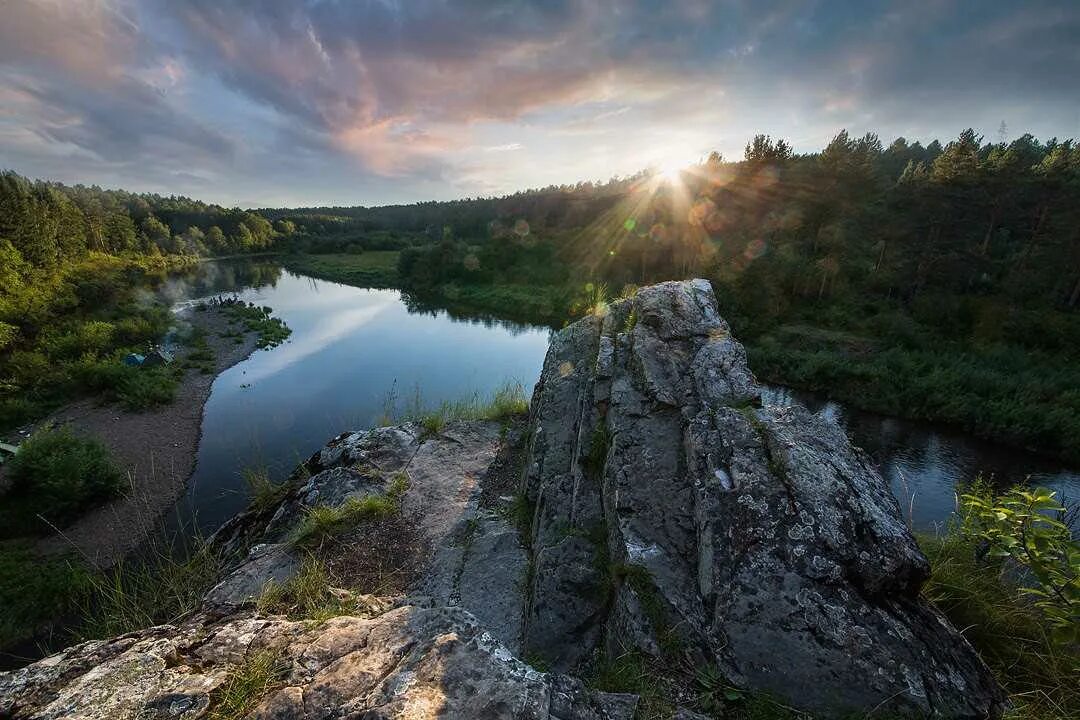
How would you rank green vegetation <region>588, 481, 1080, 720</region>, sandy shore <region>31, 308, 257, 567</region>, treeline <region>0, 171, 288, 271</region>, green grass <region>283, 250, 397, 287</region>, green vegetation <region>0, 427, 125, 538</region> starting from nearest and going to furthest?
→ green vegetation <region>588, 481, 1080, 720</region>, sandy shore <region>31, 308, 257, 567</region>, green vegetation <region>0, 427, 125, 538</region>, treeline <region>0, 171, 288, 271</region>, green grass <region>283, 250, 397, 287</region>

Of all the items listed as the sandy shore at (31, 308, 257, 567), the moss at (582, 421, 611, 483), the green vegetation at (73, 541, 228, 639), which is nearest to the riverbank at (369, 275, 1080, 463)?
the moss at (582, 421, 611, 483)

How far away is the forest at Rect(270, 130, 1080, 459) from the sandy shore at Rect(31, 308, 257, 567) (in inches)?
681

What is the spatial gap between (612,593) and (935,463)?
1850 cm

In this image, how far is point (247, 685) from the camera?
9.05ft

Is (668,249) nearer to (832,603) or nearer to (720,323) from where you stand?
(720,323)

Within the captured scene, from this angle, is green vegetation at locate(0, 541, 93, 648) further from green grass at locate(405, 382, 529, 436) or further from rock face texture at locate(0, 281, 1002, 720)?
green grass at locate(405, 382, 529, 436)

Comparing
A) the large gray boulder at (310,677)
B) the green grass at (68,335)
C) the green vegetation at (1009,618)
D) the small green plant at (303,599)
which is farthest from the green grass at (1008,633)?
the green grass at (68,335)

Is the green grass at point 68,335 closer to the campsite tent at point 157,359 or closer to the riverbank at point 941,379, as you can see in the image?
the campsite tent at point 157,359

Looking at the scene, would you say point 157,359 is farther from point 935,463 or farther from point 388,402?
point 935,463

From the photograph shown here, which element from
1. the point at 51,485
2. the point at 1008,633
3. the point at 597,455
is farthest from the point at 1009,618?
the point at 51,485

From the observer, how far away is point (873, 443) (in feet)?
59.3

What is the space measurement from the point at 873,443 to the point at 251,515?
22.1m

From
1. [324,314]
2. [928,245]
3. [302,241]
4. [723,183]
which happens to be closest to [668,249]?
[723,183]

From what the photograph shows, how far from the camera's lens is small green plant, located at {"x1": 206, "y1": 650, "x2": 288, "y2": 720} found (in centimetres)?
259
